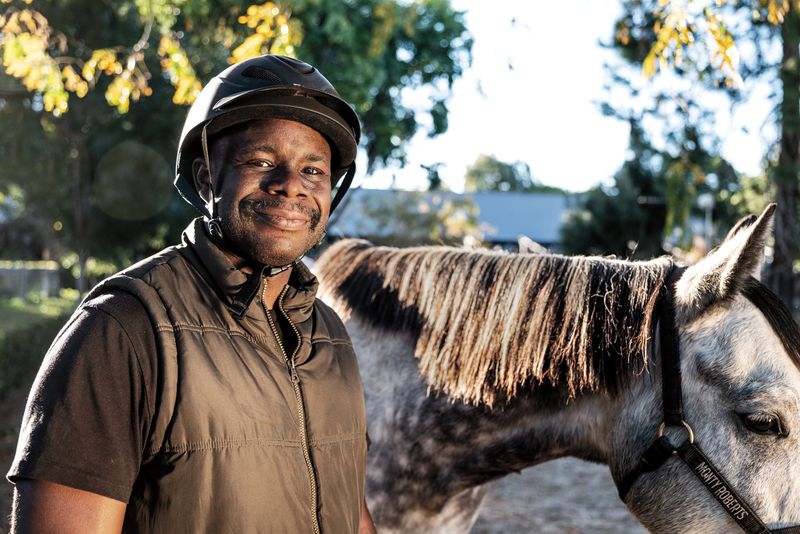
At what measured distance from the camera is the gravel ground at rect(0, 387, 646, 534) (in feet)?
21.5

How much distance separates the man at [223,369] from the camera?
4.04 feet

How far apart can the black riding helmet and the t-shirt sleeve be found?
44 cm

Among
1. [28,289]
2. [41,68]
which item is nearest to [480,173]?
[28,289]

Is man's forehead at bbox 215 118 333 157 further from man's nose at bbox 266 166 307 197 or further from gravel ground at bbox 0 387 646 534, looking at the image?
gravel ground at bbox 0 387 646 534

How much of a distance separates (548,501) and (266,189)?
6.66m

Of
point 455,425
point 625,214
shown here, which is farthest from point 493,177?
point 455,425

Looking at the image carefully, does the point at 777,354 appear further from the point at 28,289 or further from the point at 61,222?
the point at 28,289

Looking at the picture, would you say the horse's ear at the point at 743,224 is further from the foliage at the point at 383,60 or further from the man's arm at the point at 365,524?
the foliage at the point at 383,60

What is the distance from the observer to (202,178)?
1.72 metres

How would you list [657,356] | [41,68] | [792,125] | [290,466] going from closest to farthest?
[290,466] < [657,356] < [41,68] < [792,125]

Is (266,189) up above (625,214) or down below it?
above

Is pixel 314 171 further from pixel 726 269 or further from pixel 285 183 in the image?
pixel 726 269

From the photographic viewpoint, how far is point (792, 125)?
9.24 m

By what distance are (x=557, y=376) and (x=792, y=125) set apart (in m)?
8.48
